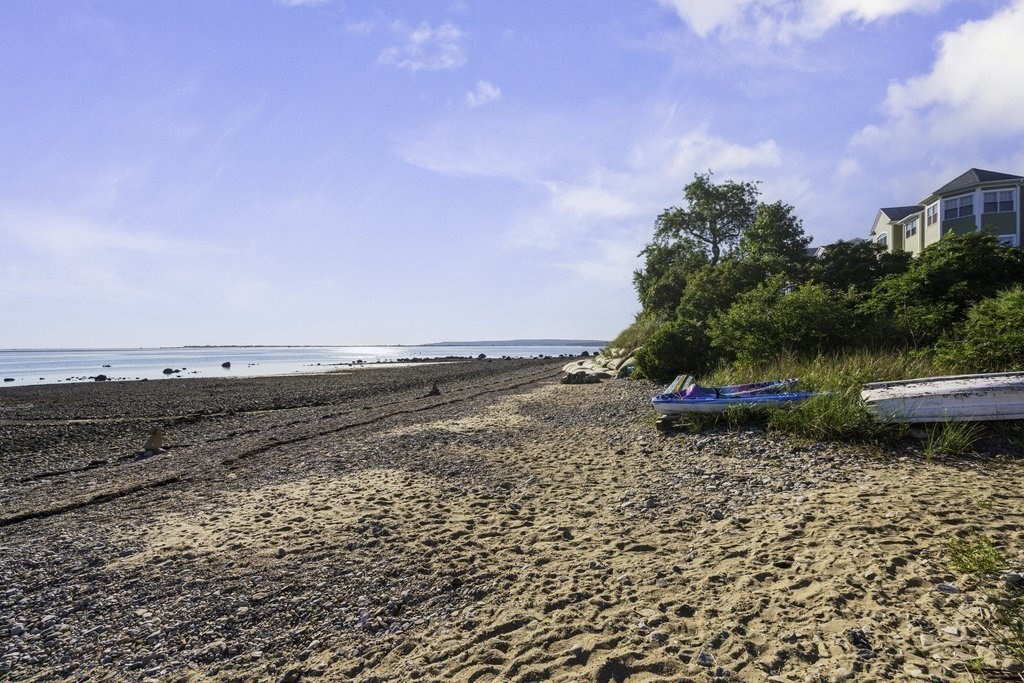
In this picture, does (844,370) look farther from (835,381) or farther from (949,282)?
(949,282)

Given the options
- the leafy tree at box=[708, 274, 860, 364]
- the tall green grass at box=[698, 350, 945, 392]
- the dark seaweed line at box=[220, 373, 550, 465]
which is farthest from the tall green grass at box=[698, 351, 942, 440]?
the dark seaweed line at box=[220, 373, 550, 465]

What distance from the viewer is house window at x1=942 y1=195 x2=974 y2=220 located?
30875 mm

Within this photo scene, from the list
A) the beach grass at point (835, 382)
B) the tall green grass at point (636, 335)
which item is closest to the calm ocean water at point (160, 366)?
the tall green grass at point (636, 335)

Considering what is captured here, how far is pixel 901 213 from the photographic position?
41.5 meters

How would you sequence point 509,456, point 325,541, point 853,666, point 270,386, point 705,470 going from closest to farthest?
1. point 853,666
2. point 325,541
3. point 705,470
4. point 509,456
5. point 270,386

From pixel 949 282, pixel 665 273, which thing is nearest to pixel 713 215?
pixel 665 273

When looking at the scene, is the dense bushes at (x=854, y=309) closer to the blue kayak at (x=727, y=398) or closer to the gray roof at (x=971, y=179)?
the blue kayak at (x=727, y=398)

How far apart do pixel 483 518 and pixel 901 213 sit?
46.8m

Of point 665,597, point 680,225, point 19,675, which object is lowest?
point 19,675

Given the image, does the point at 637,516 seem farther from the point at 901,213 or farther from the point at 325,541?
the point at 901,213

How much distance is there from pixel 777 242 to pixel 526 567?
24462 mm

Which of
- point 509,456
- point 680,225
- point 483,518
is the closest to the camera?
point 483,518

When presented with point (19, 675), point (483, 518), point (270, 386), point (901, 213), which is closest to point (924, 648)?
point (483, 518)

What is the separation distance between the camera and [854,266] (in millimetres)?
20078
